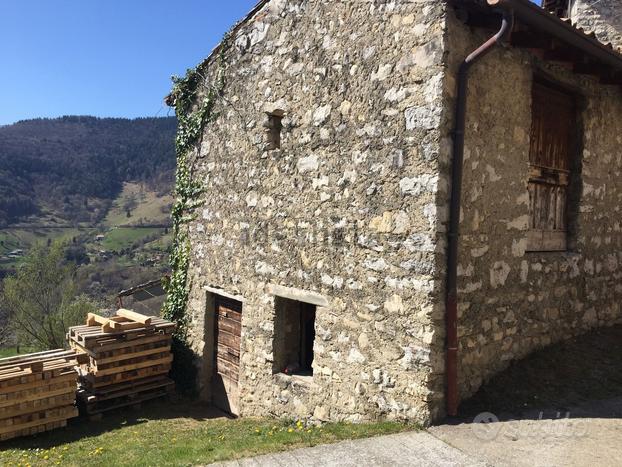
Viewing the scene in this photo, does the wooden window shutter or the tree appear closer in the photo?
the wooden window shutter

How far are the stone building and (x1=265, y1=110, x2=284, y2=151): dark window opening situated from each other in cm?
3

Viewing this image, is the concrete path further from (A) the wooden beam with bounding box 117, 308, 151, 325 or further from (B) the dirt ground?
(A) the wooden beam with bounding box 117, 308, 151, 325

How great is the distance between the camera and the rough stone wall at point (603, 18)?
27.1ft

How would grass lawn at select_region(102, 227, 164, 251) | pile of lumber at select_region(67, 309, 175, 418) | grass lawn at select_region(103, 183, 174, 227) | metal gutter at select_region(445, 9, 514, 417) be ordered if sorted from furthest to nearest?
grass lawn at select_region(103, 183, 174, 227) < grass lawn at select_region(102, 227, 164, 251) < pile of lumber at select_region(67, 309, 175, 418) < metal gutter at select_region(445, 9, 514, 417)

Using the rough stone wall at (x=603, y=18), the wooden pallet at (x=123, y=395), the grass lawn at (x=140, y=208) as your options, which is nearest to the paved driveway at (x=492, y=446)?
the wooden pallet at (x=123, y=395)

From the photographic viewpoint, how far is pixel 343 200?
5.23m

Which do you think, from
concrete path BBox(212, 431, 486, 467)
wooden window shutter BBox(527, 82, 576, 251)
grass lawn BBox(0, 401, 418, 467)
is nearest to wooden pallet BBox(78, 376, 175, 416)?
grass lawn BBox(0, 401, 418, 467)

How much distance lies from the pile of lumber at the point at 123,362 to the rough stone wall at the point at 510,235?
5146 mm

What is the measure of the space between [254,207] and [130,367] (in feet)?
10.9

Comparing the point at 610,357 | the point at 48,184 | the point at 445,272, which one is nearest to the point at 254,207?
the point at 445,272

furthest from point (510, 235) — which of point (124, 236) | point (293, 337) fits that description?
point (124, 236)

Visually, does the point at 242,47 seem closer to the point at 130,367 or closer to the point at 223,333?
the point at 223,333

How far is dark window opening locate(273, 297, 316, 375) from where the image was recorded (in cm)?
623

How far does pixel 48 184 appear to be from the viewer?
224 ft
